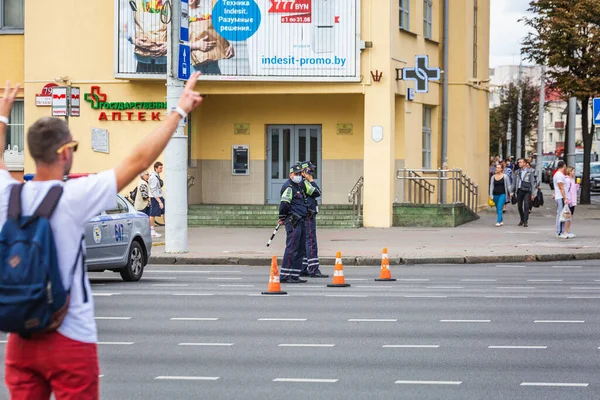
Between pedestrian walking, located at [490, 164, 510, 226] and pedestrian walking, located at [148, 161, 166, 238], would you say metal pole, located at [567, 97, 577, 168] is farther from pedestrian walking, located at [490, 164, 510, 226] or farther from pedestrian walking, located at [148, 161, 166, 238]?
pedestrian walking, located at [148, 161, 166, 238]

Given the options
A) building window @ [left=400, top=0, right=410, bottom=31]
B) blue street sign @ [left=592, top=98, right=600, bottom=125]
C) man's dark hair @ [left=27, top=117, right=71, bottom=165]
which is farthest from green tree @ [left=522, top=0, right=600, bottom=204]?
man's dark hair @ [left=27, top=117, right=71, bottom=165]

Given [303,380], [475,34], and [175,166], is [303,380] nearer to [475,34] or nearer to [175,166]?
[175,166]

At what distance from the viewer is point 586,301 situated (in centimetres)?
1499

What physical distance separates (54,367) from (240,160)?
2939 centimetres

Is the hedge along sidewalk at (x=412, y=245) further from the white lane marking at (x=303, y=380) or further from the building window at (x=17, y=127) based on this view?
the white lane marking at (x=303, y=380)

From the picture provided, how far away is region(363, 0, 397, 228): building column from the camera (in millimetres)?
31172

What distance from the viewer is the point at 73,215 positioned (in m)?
5.06

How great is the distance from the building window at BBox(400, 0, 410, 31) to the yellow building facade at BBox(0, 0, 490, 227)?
0.09 ft

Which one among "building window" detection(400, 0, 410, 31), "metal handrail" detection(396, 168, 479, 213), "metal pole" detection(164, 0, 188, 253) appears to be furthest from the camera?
"building window" detection(400, 0, 410, 31)

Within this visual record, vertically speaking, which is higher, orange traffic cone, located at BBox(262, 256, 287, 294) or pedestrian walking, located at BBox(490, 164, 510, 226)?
pedestrian walking, located at BBox(490, 164, 510, 226)

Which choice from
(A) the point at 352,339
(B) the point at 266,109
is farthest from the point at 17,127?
(A) the point at 352,339

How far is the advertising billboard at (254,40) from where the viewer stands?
31000 millimetres

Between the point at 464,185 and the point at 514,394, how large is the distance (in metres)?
26.3

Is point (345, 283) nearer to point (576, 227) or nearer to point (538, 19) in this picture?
point (576, 227)
